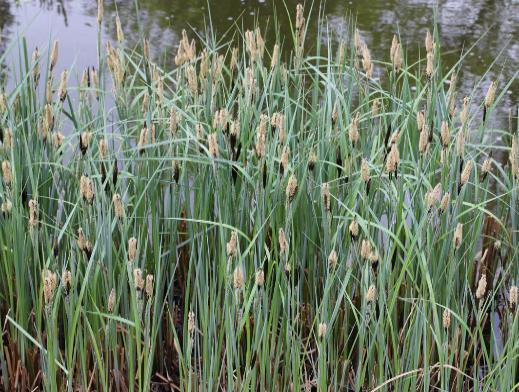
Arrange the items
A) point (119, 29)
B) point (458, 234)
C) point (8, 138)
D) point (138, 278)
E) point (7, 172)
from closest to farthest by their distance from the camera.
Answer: point (138, 278) < point (458, 234) < point (7, 172) < point (8, 138) < point (119, 29)

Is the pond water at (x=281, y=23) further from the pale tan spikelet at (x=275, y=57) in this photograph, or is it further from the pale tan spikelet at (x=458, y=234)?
the pale tan spikelet at (x=458, y=234)

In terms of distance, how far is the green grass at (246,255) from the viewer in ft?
6.97

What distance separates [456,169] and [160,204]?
37.4 inches

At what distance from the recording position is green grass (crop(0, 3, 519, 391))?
212cm

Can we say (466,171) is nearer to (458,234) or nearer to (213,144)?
(458,234)

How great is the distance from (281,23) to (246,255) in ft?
11.6

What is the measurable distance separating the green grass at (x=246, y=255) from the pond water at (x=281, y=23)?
8.03 ft

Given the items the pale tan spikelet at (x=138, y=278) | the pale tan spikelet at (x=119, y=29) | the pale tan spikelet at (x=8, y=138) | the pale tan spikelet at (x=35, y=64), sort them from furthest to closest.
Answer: the pale tan spikelet at (x=119, y=29) → the pale tan spikelet at (x=35, y=64) → the pale tan spikelet at (x=8, y=138) → the pale tan spikelet at (x=138, y=278)

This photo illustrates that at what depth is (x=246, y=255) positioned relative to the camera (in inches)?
99.0

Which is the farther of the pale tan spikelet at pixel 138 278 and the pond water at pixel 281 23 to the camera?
the pond water at pixel 281 23

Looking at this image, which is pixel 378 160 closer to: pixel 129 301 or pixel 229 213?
pixel 229 213

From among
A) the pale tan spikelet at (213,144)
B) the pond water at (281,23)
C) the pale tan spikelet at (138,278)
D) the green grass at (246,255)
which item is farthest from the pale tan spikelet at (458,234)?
the pond water at (281,23)

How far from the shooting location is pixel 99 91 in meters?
2.69

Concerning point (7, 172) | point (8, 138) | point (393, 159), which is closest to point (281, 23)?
Answer: point (8, 138)
